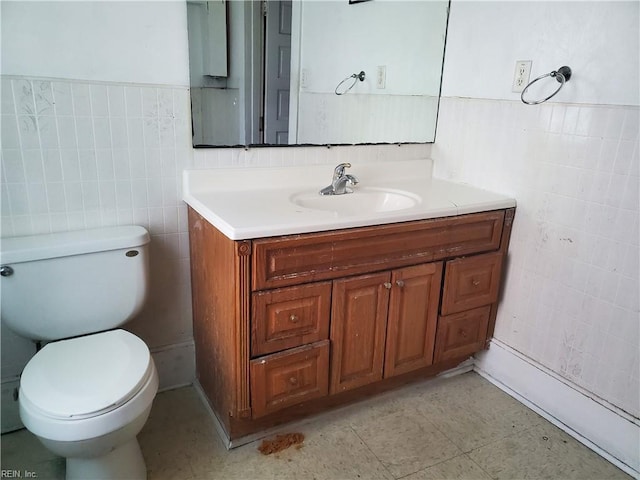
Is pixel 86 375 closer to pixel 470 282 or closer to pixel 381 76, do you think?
pixel 470 282

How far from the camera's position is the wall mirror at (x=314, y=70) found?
1.71 metres

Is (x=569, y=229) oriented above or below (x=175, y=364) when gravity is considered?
above

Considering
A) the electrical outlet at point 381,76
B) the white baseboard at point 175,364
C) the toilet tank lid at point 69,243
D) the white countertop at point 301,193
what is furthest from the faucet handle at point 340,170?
the white baseboard at point 175,364

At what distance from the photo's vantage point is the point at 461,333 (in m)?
1.96

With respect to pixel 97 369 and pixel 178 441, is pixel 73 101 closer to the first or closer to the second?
pixel 97 369

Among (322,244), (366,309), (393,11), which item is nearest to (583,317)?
(366,309)

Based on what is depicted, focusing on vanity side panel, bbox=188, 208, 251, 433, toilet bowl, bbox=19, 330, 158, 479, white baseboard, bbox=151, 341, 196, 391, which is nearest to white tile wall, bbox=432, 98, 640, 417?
vanity side panel, bbox=188, 208, 251, 433

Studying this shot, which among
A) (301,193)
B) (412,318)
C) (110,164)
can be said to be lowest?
(412,318)

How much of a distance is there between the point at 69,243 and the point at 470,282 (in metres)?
1.43

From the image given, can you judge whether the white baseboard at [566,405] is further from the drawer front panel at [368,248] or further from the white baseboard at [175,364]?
the white baseboard at [175,364]

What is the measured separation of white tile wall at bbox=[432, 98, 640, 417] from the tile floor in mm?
261

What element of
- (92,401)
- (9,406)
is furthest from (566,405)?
(9,406)

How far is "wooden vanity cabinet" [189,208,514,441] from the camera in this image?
1465mm

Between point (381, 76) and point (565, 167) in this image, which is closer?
point (565, 167)
